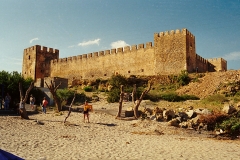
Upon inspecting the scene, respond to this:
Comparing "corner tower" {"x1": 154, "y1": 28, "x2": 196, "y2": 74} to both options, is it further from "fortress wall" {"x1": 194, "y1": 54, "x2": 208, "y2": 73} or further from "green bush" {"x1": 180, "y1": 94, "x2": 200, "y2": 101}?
"green bush" {"x1": 180, "y1": 94, "x2": 200, "y2": 101}

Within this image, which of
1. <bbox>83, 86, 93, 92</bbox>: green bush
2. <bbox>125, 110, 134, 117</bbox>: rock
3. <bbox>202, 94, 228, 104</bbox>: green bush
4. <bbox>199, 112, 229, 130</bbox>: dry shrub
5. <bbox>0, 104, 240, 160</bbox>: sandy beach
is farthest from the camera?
<bbox>83, 86, 93, 92</bbox>: green bush

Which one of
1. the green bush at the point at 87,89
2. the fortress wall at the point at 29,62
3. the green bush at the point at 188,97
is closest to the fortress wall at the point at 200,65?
the green bush at the point at 188,97

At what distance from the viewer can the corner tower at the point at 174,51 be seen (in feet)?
86.9

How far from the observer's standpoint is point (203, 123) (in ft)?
43.9

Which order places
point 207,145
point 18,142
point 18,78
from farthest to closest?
point 18,78
point 207,145
point 18,142

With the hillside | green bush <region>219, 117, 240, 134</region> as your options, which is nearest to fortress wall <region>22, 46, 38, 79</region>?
the hillside

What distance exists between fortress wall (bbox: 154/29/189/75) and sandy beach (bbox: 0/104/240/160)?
540 inches

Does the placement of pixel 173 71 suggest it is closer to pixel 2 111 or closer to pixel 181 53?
pixel 181 53

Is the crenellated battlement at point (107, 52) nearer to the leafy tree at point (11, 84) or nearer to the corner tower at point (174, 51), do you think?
the corner tower at point (174, 51)

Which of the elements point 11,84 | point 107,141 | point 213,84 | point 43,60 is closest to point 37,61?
point 43,60

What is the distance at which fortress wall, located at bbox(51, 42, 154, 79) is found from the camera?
1176 inches

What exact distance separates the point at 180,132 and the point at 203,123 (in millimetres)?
1768

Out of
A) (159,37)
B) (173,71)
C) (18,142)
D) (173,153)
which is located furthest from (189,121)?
(159,37)

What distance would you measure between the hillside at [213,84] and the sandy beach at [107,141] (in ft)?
34.6
